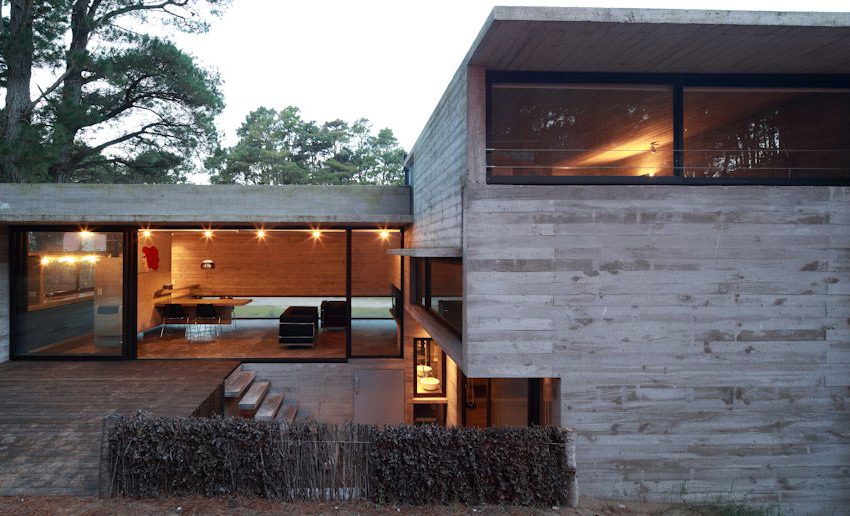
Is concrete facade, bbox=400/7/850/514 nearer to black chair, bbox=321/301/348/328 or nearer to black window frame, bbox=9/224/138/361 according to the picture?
black chair, bbox=321/301/348/328

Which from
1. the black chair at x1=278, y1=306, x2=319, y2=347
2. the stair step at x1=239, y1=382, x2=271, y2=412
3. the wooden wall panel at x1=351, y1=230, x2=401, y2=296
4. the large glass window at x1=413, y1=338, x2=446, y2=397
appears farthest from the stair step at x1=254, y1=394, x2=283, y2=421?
the wooden wall panel at x1=351, y1=230, x2=401, y2=296

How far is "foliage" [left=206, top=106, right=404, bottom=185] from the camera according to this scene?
2831cm

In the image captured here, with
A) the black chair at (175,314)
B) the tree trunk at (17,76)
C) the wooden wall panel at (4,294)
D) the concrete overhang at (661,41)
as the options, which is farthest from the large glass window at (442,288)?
the tree trunk at (17,76)

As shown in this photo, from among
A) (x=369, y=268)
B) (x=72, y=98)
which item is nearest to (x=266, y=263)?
(x=369, y=268)

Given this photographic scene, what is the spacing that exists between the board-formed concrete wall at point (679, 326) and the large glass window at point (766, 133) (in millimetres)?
330

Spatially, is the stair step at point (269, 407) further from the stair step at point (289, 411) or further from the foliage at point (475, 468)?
the foliage at point (475, 468)

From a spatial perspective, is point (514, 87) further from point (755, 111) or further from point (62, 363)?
point (62, 363)

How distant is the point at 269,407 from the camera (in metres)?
8.80

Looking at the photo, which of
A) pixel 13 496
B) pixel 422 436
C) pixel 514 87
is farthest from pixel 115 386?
pixel 514 87

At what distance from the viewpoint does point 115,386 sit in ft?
26.0

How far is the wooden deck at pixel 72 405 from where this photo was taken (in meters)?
5.18

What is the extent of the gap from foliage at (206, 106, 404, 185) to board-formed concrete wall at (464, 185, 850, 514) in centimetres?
2513

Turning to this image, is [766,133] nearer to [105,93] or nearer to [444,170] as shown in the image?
[444,170]

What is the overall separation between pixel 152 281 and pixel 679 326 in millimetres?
13262
